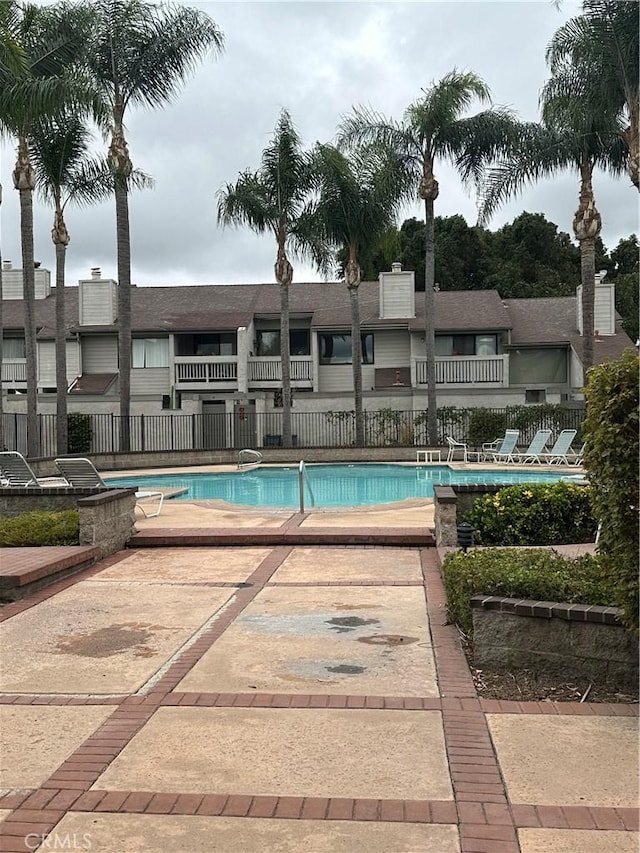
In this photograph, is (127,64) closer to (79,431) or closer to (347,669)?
(79,431)

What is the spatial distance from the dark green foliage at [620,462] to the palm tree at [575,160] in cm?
2247

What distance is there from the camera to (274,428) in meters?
36.0

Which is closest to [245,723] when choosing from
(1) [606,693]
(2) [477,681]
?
(2) [477,681]

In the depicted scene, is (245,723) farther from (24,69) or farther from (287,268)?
(287,268)

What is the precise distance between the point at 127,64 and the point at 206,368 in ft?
44.2

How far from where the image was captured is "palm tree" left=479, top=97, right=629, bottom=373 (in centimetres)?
A: 2650

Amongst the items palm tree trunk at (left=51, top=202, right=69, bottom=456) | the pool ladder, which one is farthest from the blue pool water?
palm tree trunk at (left=51, top=202, right=69, bottom=456)

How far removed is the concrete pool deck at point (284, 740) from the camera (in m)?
3.53

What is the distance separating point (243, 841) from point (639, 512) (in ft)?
9.62

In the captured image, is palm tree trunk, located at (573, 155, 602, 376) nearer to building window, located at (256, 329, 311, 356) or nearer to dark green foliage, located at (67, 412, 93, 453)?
building window, located at (256, 329, 311, 356)

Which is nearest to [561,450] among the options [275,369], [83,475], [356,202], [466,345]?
[356,202]

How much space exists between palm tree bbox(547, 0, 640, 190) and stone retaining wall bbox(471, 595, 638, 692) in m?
18.4

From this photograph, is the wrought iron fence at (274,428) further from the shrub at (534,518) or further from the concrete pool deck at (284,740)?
the concrete pool deck at (284,740)

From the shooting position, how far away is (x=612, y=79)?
2339cm
